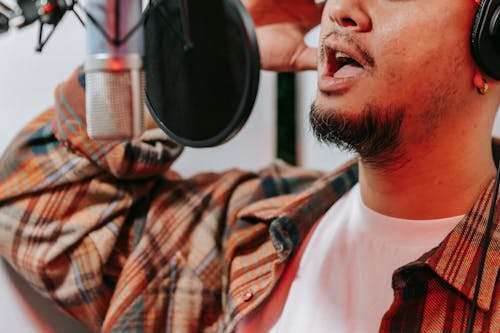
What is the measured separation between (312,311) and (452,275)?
0.89ft

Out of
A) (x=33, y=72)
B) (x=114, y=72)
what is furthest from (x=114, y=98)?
(x=33, y=72)

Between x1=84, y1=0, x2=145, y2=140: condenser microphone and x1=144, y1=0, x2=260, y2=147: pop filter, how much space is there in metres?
0.11

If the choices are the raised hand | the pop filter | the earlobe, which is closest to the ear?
the earlobe

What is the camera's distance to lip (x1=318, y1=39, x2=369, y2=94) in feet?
3.50

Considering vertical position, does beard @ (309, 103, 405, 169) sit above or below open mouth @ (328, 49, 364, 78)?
below

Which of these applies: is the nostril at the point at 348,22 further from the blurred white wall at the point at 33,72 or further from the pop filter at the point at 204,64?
the blurred white wall at the point at 33,72

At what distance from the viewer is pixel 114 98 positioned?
606 mm

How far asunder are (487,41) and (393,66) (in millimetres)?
149

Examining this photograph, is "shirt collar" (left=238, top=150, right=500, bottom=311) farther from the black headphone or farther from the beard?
the beard

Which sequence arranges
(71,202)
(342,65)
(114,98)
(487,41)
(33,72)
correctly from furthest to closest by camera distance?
(33,72) < (71,202) < (342,65) < (487,41) < (114,98)

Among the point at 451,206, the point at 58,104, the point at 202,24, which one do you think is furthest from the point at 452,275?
the point at 58,104

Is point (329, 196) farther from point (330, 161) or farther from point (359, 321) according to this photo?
point (330, 161)

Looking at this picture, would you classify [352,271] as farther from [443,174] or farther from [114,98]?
[114,98]

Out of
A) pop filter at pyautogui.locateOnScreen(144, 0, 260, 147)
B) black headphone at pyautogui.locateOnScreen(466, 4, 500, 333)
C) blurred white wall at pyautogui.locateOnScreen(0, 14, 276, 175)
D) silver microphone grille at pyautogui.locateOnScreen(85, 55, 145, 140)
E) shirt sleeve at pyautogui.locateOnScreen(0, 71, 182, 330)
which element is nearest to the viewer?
silver microphone grille at pyautogui.locateOnScreen(85, 55, 145, 140)
